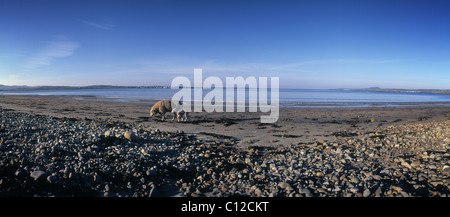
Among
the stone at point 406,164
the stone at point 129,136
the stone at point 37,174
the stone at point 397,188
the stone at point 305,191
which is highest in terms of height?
the stone at point 129,136

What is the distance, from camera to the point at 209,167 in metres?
7.50

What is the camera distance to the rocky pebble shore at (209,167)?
5719 mm

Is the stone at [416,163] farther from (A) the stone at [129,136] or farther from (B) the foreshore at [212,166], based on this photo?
(A) the stone at [129,136]

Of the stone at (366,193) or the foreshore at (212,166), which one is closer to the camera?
the stone at (366,193)

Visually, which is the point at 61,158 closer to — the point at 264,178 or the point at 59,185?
the point at 59,185

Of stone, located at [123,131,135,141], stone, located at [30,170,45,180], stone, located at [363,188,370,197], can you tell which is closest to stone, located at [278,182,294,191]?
stone, located at [363,188,370,197]

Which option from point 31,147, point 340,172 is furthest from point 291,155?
point 31,147

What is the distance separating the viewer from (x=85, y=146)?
8.34 m

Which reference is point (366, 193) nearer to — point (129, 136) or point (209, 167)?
point (209, 167)

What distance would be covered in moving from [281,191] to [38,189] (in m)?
5.92

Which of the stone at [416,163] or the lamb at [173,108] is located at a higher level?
the lamb at [173,108]

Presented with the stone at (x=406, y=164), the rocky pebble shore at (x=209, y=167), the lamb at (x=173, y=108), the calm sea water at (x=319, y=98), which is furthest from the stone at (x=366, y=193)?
the calm sea water at (x=319, y=98)

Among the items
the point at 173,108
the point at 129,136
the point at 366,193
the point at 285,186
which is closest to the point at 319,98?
the point at 173,108

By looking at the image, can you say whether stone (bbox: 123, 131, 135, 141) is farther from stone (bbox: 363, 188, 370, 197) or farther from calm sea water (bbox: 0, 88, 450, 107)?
calm sea water (bbox: 0, 88, 450, 107)
